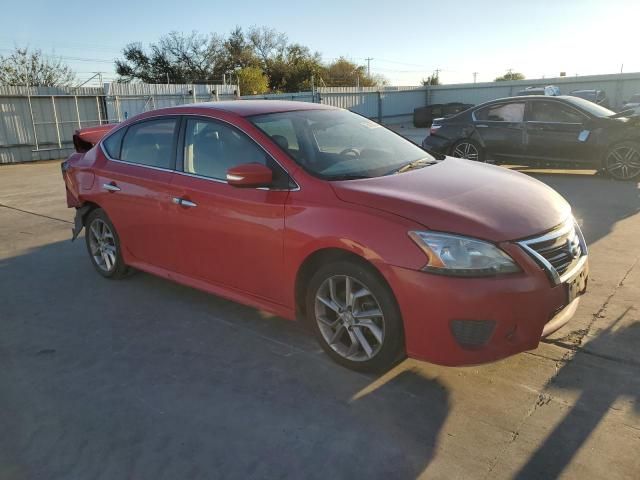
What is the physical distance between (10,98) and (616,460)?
19.8 metres

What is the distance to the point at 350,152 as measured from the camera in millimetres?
3992

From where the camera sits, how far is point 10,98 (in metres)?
17.6

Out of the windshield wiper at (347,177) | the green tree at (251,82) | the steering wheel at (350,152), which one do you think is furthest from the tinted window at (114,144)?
the green tree at (251,82)

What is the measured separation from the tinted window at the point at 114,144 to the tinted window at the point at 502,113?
7.79m

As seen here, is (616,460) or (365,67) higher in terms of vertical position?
(365,67)

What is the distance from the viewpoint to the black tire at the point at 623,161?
9.34m

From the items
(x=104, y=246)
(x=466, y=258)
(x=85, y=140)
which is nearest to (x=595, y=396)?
(x=466, y=258)

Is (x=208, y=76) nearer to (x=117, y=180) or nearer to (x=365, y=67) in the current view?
(x=365, y=67)

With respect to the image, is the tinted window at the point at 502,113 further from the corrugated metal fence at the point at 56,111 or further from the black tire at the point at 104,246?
the corrugated metal fence at the point at 56,111

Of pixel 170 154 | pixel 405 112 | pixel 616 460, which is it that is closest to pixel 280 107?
pixel 170 154

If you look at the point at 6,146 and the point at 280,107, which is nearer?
the point at 280,107

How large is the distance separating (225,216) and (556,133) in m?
8.05

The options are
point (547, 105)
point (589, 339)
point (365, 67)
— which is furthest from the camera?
point (365, 67)

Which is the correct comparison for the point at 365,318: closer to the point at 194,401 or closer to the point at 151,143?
the point at 194,401
